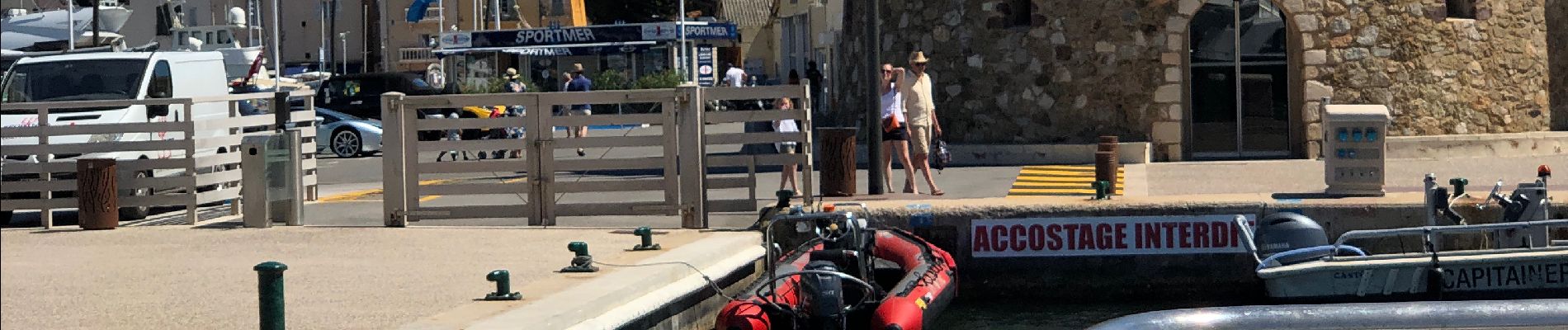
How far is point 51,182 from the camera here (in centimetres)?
1596

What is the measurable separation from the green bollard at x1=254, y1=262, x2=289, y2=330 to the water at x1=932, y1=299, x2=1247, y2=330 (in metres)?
6.48

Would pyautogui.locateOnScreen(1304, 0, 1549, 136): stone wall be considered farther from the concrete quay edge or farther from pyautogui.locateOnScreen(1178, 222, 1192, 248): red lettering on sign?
the concrete quay edge

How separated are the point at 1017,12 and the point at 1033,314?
10508 millimetres

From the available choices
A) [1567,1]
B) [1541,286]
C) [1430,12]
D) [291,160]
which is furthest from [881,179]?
[1567,1]

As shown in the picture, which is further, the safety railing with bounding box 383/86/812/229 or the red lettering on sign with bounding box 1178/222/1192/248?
the safety railing with bounding box 383/86/812/229

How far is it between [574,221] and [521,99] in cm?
A: 173

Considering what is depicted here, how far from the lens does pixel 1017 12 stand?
24.5 metres

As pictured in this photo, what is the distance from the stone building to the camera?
23344mm

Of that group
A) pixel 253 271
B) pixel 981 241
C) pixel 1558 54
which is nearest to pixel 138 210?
pixel 253 271

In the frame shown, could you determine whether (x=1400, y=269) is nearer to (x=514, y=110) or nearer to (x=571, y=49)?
(x=514, y=110)

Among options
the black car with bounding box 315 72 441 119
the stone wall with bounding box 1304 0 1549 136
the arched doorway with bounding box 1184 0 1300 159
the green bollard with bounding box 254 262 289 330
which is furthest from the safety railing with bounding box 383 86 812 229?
the black car with bounding box 315 72 441 119

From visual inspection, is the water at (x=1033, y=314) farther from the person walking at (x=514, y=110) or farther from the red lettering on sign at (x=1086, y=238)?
the person walking at (x=514, y=110)

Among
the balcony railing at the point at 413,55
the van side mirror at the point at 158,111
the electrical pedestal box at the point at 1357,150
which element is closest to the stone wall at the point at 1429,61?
the electrical pedestal box at the point at 1357,150

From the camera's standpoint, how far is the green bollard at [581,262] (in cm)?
1150
